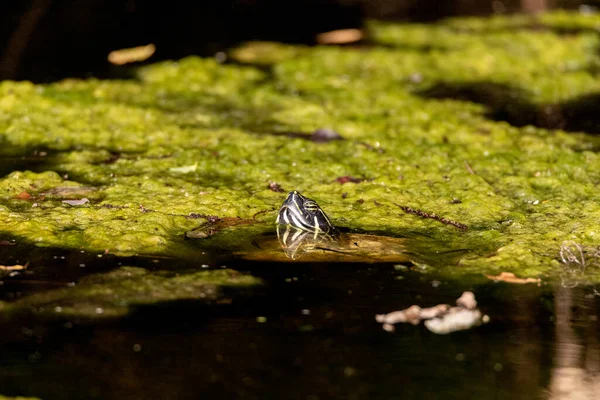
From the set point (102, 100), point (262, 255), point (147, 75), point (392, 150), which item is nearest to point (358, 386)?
point (262, 255)

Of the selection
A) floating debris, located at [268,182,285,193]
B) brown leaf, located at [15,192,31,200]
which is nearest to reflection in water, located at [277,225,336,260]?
floating debris, located at [268,182,285,193]

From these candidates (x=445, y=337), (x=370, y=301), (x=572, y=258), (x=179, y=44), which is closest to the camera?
(x=445, y=337)

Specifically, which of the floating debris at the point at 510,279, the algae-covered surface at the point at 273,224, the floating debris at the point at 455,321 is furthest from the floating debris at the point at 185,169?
the floating debris at the point at 455,321

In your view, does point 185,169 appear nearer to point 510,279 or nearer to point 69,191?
point 69,191

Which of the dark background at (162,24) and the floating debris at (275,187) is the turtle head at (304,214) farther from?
the dark background at (162,24)

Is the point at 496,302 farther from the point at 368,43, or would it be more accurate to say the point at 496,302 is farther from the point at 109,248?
the point at 368,43

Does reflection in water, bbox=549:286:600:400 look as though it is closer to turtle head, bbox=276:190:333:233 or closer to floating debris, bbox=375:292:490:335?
floating debris, bbox=375:292:490:335
